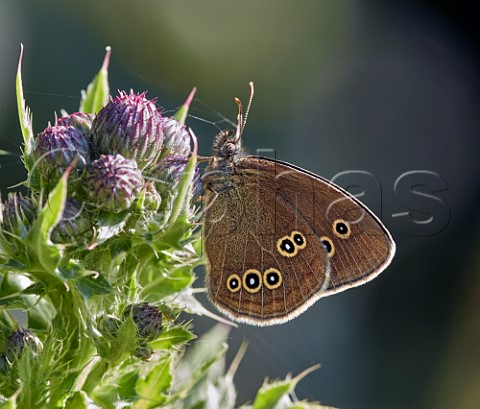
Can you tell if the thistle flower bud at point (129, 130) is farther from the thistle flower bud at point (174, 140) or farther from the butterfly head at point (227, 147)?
the butterfly head at point (227, 147)

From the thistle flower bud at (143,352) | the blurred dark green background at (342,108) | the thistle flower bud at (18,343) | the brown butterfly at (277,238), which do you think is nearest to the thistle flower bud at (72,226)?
the thistle flower bud at (18,343)

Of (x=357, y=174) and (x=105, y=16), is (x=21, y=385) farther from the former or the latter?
(x=357, y=174)

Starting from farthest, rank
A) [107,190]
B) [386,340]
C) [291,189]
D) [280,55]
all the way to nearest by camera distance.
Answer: [280,55]
[386,340]
[291,189]
[107,190]

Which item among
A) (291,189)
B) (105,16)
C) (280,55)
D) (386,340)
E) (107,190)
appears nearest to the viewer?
(107,190)

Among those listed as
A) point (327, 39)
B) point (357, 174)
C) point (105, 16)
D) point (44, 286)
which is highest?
point (327, 39)

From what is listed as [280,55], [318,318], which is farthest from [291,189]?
[280,55]
